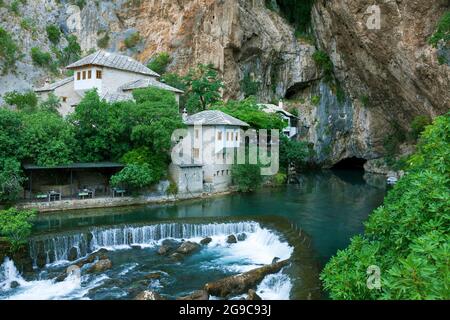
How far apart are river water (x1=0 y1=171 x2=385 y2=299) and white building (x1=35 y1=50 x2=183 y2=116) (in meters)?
13.6

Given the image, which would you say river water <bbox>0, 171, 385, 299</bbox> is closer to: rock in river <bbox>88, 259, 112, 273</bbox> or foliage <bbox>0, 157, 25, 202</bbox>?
rock in river <bbox>88, 259, 112, 273</bbox>

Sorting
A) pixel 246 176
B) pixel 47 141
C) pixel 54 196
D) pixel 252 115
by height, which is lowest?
pixel 54 196

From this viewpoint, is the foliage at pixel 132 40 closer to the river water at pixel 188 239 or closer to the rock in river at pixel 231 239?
the river water at pixel 188 239

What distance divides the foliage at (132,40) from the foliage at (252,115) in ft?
63.9

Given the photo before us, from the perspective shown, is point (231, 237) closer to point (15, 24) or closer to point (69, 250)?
point (69, 250)

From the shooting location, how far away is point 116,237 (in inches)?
738

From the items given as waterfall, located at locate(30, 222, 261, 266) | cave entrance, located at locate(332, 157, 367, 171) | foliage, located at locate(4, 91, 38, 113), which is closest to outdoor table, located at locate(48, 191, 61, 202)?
waterfall, located at locate(30, 222, 261, 266)

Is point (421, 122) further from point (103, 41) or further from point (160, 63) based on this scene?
point (103, 41)

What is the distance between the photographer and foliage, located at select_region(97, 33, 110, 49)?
51.8m

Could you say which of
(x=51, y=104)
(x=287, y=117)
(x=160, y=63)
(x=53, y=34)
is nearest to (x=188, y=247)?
(x=51, y=104)

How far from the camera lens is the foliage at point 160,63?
46562 mm

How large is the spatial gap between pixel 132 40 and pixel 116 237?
38045 millimetres

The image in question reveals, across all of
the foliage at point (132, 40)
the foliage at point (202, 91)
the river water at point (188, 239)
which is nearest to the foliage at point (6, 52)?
the foliage at point (132, 40)

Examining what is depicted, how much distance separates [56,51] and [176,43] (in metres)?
17.2
